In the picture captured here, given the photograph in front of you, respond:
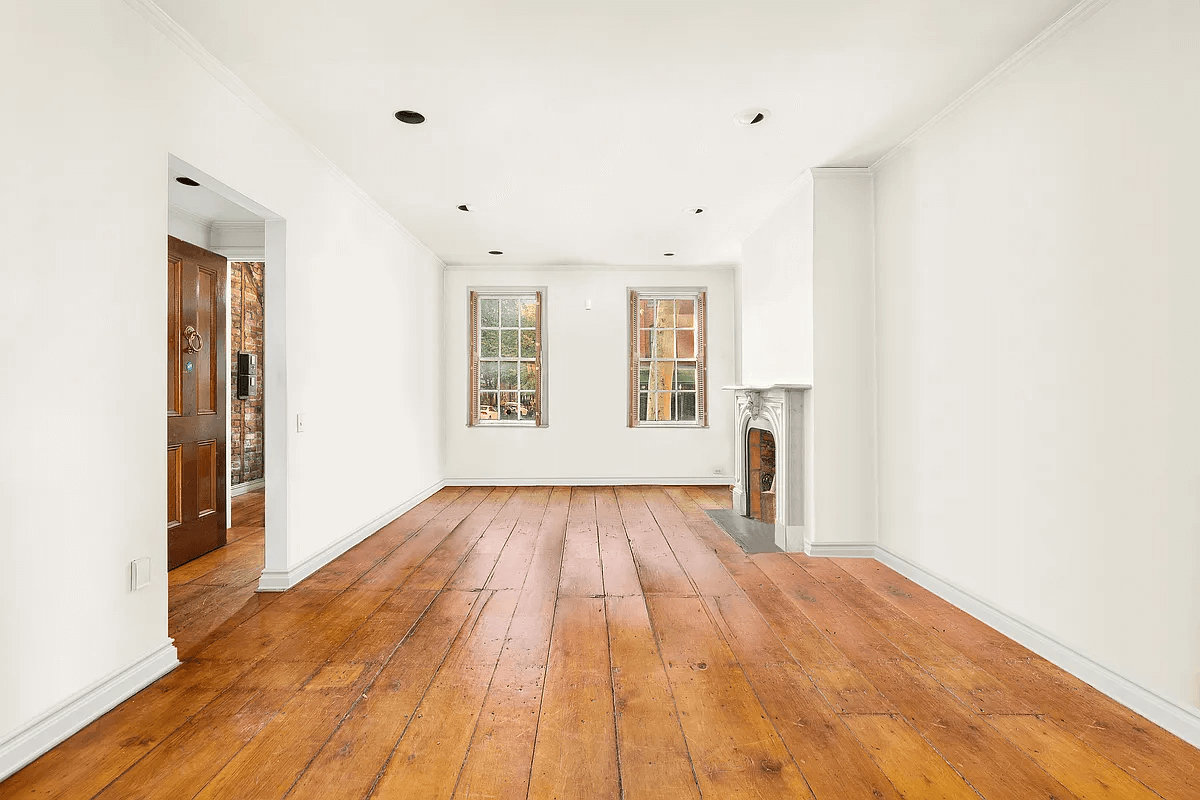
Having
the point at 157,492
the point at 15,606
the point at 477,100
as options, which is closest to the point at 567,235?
the point at 477,100

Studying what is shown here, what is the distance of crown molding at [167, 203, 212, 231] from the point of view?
4.64m

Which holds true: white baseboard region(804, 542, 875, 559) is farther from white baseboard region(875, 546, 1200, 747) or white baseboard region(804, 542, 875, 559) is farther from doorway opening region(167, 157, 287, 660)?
doorway opening region(167, 157, 287, 660)

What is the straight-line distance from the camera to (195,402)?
4.12 meters

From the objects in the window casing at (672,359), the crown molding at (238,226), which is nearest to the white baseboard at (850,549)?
the window casing at (672,359)

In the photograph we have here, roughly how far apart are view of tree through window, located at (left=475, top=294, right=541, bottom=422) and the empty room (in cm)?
235

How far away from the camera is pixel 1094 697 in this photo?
2.19 m

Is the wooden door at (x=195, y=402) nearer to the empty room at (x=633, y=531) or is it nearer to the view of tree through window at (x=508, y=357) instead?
the empty room at (x=633, y=531)

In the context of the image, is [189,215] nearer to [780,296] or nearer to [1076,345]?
[780,296]

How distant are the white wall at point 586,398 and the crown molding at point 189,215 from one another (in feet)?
8.24

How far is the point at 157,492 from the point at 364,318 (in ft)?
7.78

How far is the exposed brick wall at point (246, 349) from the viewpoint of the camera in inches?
250

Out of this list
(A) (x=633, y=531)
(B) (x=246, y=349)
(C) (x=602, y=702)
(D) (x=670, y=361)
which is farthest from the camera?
(D) (x=670, y=361)

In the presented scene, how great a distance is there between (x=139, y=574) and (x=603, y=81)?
288cm

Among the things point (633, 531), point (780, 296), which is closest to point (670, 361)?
point (780, 296)
